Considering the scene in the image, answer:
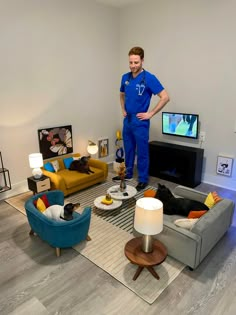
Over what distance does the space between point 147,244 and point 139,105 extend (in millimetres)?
2039

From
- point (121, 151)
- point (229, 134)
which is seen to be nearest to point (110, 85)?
point (121, 151)

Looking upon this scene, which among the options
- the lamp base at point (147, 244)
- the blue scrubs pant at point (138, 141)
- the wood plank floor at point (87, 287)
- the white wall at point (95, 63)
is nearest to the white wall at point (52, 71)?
the white wall at point (95, 63)

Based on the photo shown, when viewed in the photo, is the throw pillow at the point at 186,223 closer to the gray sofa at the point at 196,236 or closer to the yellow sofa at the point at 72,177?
the gray sofa at the point at 196,236

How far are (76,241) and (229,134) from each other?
2.57 meters

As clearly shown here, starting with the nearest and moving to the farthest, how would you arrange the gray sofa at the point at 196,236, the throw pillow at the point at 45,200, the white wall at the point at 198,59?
the gray sofa at the point at 196,236 < the throw pillow at the point at 45,200 < the white wall at the point at 198,59

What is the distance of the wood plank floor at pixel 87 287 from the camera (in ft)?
5.88

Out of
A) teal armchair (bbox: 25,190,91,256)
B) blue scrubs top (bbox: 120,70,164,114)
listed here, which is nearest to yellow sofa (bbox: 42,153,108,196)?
teal armchair (bbox: 25,190,91,256)

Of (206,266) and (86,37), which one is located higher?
(86,37)

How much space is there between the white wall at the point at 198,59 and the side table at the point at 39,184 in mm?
2109

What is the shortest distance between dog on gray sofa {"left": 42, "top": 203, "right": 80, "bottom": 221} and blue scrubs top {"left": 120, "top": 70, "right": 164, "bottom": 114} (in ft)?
5.78

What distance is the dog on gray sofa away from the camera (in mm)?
2286

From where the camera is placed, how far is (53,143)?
12.5 ft

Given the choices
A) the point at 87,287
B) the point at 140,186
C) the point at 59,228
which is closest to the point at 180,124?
the point at 140,186

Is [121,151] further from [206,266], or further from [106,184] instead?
[206,266]
